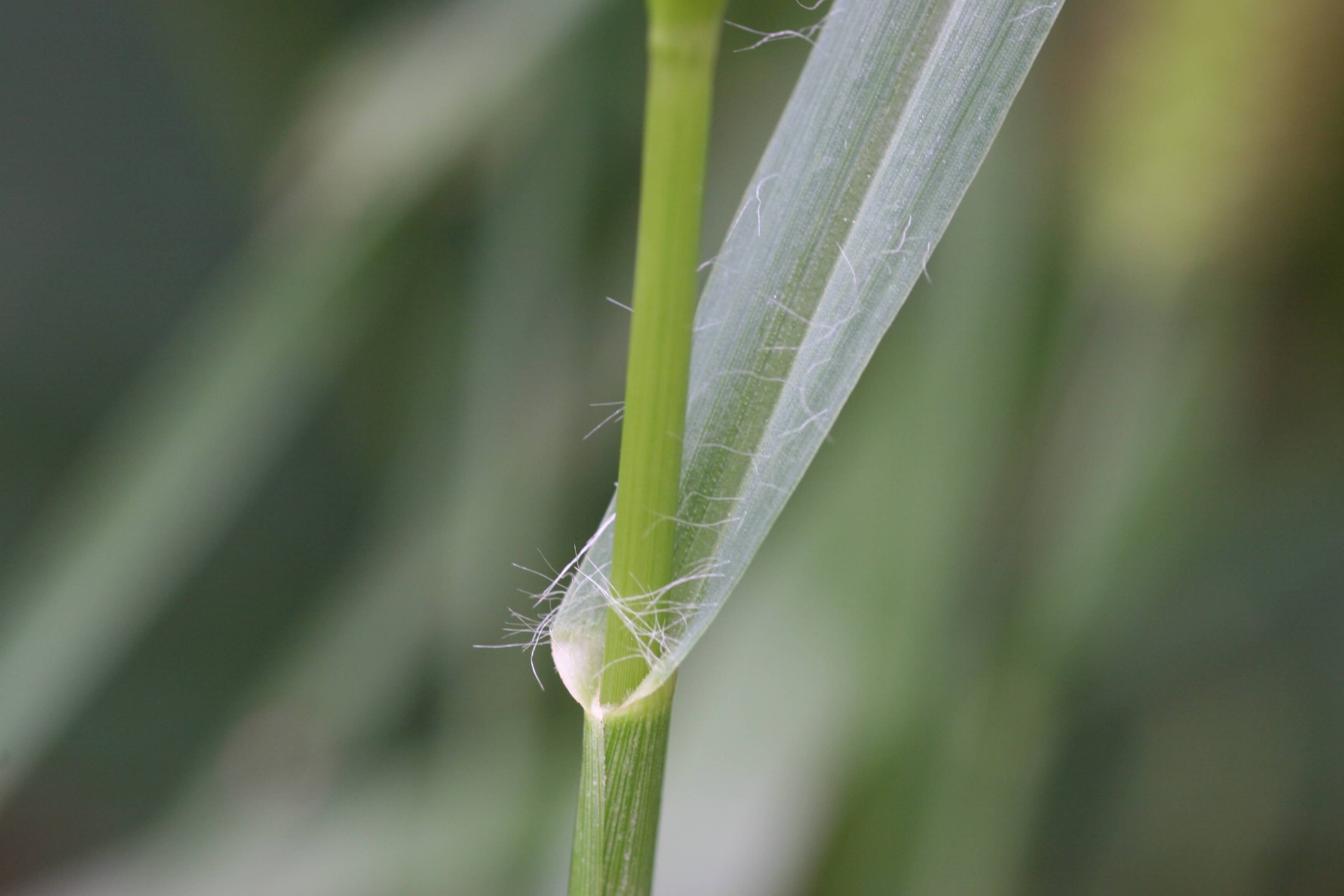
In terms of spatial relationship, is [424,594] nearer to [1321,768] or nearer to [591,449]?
[591,449]

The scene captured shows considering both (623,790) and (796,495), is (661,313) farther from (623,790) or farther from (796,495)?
(796,495)

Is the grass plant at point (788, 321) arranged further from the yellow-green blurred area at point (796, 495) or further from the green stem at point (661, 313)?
the yellow-green blurred area at point (796, 495)

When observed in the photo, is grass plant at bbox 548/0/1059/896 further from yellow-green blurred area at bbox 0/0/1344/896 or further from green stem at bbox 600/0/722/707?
yellow-green blurred area at bbox 0/0/1344/896

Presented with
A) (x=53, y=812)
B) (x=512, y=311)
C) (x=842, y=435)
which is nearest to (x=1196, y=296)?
(x=842, y=435)

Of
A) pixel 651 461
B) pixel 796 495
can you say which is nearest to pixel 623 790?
pixel 651 461

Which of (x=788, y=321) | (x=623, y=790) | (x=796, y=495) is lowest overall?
(x=623, y=790)
